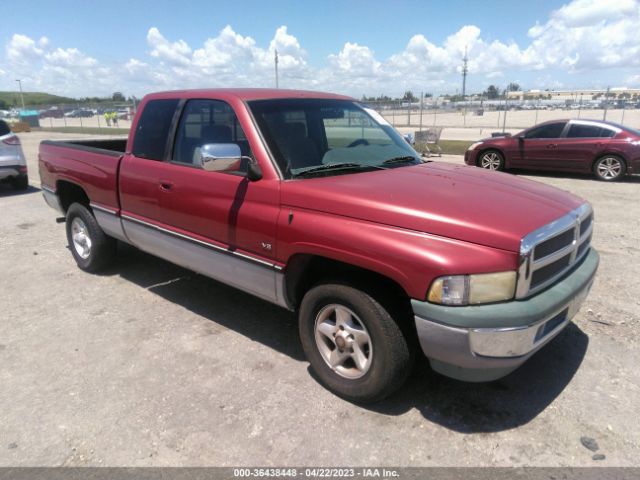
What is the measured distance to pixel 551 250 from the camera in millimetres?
2775

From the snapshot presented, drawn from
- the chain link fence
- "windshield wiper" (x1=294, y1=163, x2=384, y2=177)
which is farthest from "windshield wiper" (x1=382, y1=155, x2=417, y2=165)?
the chain link fence

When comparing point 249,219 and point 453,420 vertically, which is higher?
point 249,219

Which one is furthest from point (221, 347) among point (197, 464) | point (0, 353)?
point (0, 353)

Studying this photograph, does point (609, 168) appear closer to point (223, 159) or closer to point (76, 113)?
point (223, 159)

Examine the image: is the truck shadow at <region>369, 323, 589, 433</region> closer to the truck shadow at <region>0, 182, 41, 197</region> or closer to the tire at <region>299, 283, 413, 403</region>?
the tire at <region>299, 283, 413, 403</region>

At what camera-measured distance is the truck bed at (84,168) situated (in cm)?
480

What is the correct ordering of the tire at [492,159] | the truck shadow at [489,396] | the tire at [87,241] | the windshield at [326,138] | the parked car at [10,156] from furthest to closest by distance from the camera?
the tire at [492,159] → the parked car at [10,156] → the tire at [87,241] → the windshield at [326,138] → the truck shadow at [489,396]

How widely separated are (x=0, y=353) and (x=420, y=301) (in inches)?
131

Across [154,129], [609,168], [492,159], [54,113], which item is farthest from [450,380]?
[54,113]

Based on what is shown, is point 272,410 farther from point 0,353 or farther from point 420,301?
point 0,353

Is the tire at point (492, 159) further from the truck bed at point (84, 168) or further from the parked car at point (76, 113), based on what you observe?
the parked car at point (76, 113)

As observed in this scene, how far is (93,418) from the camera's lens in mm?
2998

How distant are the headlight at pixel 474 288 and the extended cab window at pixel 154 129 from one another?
2831 millimetres

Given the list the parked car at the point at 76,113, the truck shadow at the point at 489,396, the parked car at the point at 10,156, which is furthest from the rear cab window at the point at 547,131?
the parked car at the point at 76,113
